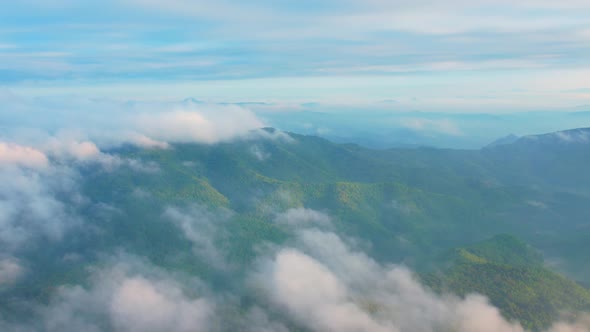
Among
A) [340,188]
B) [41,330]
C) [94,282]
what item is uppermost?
[340,188]

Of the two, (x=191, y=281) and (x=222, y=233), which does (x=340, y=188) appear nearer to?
(x=222, y=233)

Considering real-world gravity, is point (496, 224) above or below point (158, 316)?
above

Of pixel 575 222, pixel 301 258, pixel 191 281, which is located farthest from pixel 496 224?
pixel 191 281

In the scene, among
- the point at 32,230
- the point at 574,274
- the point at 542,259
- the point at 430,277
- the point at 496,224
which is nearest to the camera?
the point at 430,277

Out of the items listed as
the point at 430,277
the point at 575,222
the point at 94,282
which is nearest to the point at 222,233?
the point at 94,282

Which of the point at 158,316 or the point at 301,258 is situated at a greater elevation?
the point at 301,258

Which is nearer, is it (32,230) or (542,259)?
(542,259)

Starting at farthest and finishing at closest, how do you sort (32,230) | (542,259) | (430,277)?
1. (32,230)
2. (542,259)
3. (430,277)

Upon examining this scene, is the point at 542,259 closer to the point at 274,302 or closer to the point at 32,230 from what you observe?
the point at 274,302

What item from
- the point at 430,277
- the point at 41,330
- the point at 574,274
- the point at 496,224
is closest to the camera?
the point at 41,330
